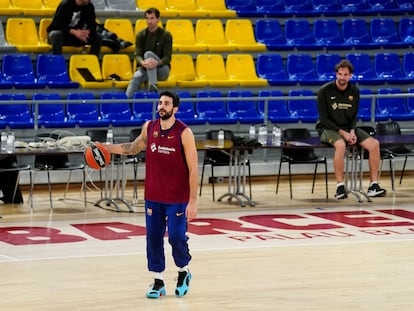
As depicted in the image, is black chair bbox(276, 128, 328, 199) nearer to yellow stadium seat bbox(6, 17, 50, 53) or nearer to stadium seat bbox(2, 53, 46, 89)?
stadium seat bbox(2, 53, 46, 89)

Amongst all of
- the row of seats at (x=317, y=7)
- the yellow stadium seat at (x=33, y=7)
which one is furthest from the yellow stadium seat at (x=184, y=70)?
the yellow stadium seat at (x=33, y=7)

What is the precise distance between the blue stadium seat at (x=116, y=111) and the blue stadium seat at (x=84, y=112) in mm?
121

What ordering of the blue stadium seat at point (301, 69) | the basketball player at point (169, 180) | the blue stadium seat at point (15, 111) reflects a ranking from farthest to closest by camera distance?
the blue stadium seat at point (301, 69) < the blue stadium seat at point (15, 111) < the basketball player at point (169, 180)

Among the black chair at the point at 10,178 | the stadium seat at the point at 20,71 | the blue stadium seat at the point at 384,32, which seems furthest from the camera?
the blue stadium seat at the point at 384,32

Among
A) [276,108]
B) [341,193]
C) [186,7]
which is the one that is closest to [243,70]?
[276,108]

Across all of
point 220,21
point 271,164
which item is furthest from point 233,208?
point 220,21

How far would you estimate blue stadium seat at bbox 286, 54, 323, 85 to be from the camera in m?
18.3

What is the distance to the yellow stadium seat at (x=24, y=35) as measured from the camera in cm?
1691

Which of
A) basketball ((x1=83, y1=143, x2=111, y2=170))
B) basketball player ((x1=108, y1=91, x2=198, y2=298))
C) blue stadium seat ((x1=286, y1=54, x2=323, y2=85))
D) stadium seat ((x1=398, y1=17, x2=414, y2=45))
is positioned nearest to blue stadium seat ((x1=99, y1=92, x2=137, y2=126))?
blue stadium seat ((x1=286, y1=54, x2=323, y2=85))

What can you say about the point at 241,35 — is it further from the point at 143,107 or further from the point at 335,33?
the point at 143,107

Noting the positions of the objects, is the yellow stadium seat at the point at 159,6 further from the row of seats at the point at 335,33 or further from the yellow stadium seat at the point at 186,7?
the row of seats at the point at 335,33

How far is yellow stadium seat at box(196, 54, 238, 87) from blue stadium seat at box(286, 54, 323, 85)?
126cm

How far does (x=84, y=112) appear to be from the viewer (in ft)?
52.4

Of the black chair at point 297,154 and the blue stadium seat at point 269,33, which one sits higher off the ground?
the blue stadium seat at point 269,33
